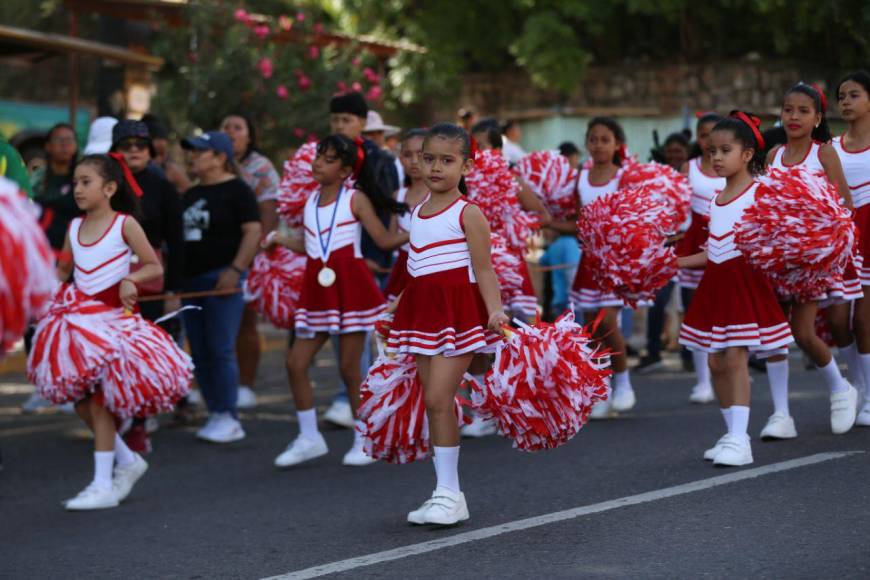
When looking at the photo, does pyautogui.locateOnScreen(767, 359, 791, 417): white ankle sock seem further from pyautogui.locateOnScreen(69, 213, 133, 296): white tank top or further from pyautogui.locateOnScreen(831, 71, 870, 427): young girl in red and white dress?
pyautogui.locateOnScreen(69, 213, 133, 296): white tank top

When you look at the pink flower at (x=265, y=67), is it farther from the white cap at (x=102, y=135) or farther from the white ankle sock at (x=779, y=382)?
the white ankle sock at (x=779, y=382)

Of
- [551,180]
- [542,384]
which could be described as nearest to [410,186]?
[551,180]

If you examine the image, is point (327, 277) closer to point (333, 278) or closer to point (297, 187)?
point (333, 278)

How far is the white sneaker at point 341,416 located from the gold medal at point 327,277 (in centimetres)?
164

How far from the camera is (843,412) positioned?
7.31m

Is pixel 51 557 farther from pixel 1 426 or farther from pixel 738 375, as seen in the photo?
pixel 1 426

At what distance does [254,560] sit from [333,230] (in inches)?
98.9

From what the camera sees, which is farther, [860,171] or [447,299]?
[860,171]

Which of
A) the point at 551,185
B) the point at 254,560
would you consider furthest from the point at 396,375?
the point at 551,185

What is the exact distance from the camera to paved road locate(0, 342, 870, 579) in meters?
5.04

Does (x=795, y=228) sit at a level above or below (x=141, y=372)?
above

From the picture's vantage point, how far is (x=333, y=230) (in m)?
7.57

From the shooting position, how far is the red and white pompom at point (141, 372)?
21.7ft

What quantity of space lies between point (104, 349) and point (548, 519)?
2220 mm
